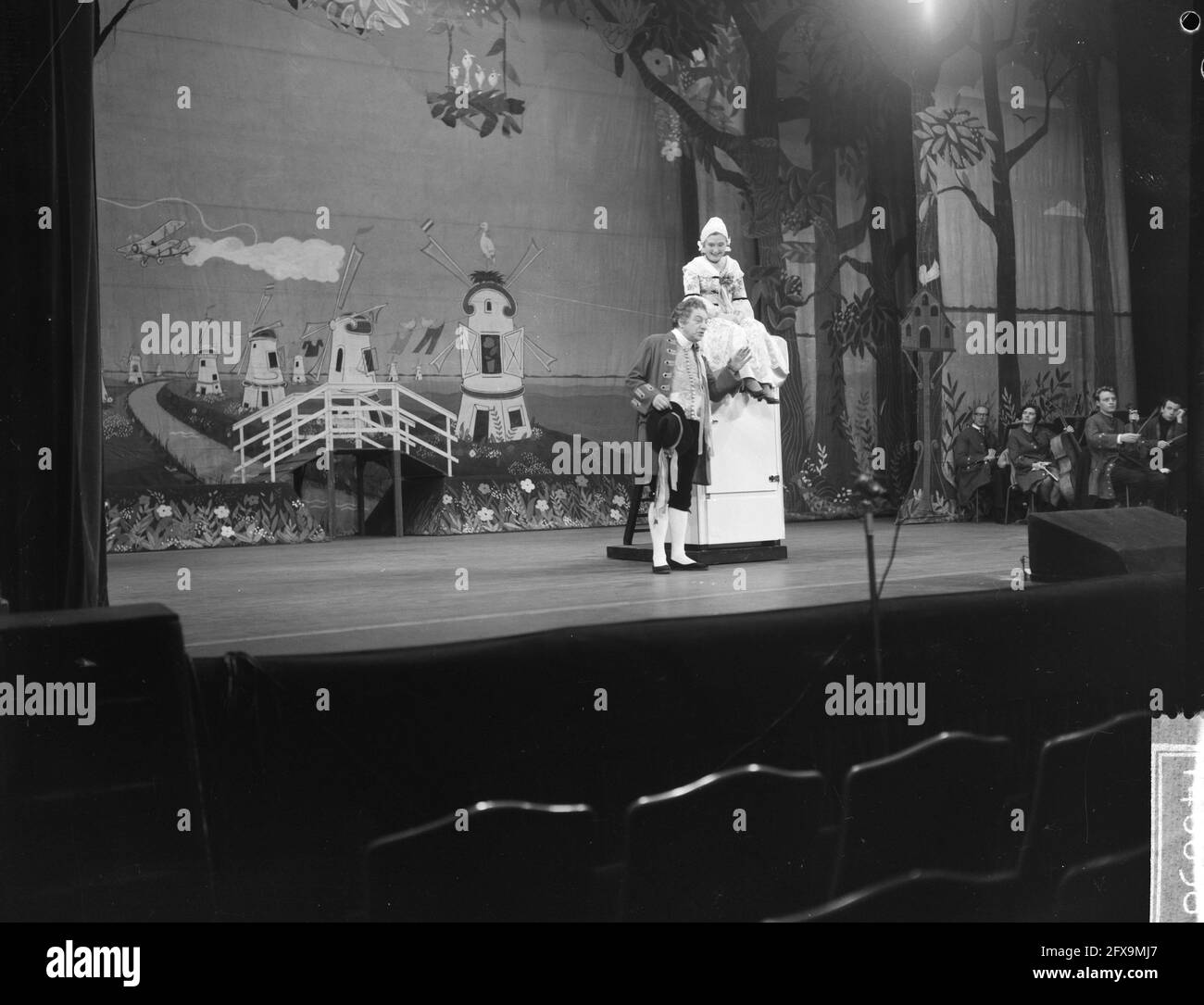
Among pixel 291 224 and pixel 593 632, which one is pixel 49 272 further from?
pixel 291 224

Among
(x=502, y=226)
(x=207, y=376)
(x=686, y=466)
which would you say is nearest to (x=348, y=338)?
(x=207, y=376)

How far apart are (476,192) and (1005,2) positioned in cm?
486

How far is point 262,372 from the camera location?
793cm

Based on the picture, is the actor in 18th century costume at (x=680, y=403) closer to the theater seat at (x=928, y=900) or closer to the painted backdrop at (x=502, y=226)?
the painted backdrop at (x=502, y=226)

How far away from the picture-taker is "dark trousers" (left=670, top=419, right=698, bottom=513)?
15.4ft

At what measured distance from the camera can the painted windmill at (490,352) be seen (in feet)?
26.7

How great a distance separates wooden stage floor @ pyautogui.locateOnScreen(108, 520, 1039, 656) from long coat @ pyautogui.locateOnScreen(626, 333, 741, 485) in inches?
22.0

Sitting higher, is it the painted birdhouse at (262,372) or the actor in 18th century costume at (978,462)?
the painted birdhouse at (262,372)

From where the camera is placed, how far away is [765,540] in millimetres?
5027

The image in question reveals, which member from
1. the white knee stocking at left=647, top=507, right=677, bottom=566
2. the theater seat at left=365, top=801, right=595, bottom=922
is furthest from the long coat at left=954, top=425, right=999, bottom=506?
the theater seat at left=365, top=801, right=595, bottom=922

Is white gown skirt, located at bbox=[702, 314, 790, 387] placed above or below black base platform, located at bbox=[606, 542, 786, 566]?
above

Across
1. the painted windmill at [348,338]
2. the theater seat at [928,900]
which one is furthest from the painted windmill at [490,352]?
the theater seat at [928,900]

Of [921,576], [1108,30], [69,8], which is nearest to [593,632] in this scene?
[921,576]

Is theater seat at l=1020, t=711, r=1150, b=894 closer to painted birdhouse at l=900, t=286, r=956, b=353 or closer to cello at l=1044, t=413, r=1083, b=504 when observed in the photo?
cello at l=1044, t=413, r=1083, b=504
